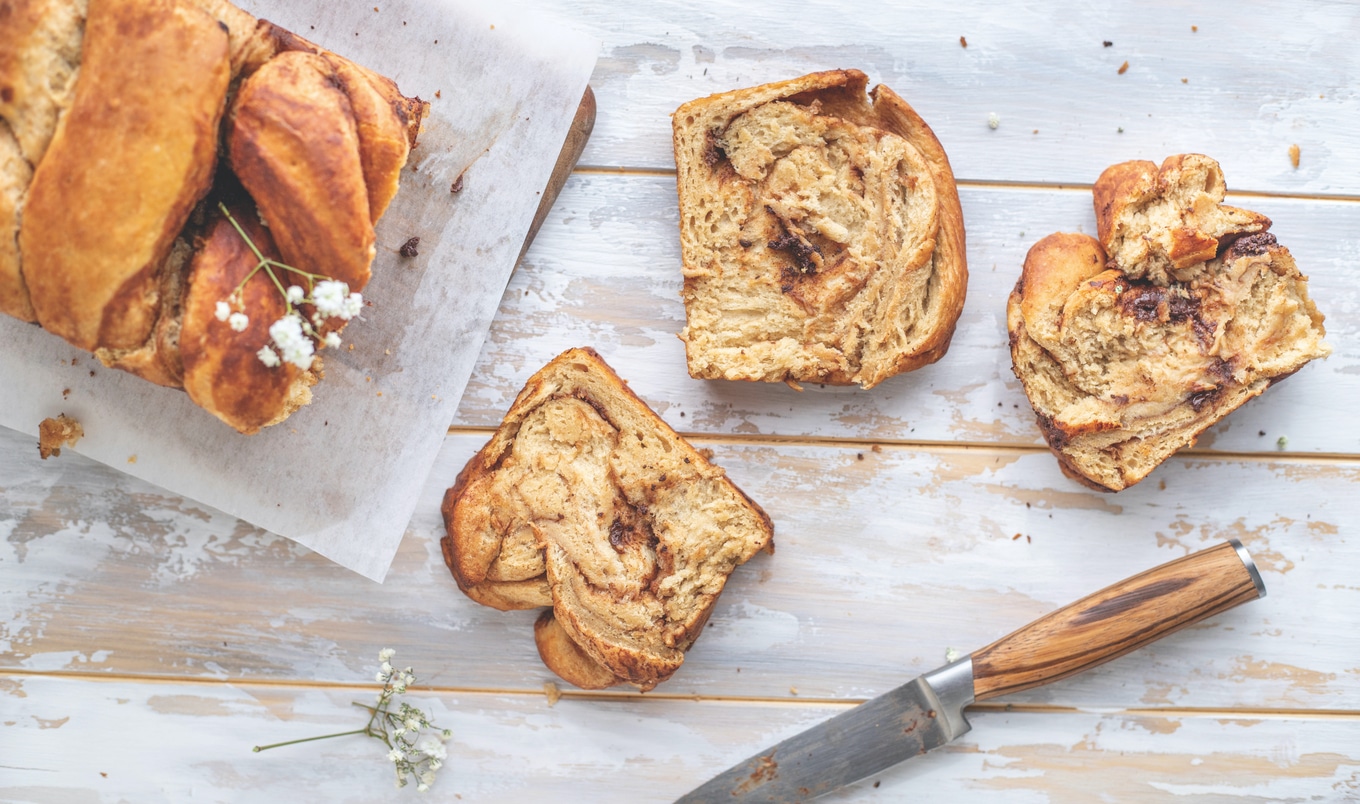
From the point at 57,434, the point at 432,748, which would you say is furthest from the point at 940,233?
the point at 57,434

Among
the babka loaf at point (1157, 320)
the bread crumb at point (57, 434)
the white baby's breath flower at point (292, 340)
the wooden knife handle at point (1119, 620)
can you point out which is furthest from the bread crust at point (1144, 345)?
the bread crumb at point (57, 434)

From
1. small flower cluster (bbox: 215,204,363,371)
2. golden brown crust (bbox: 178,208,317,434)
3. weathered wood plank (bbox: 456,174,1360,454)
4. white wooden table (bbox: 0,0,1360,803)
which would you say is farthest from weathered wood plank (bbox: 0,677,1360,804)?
small flower cluster (bbox: 215,204,363,371)

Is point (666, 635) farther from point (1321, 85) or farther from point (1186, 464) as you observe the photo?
point (1321, 85)

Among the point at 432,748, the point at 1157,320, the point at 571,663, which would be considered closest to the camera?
the point at 1157,320

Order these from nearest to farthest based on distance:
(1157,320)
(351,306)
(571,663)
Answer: (351,306), (1157,320), (571,663)

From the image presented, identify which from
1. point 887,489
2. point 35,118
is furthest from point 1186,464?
point 35,118

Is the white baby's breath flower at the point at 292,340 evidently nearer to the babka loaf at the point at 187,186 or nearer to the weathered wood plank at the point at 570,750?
the babka loaf at the point at 187,186

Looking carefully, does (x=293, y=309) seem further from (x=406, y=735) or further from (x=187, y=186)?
(x=406, y=735)
